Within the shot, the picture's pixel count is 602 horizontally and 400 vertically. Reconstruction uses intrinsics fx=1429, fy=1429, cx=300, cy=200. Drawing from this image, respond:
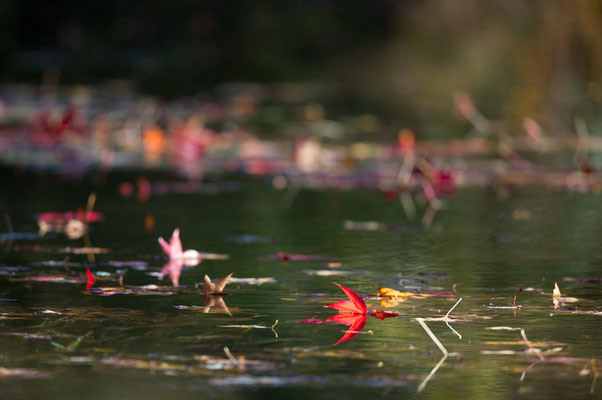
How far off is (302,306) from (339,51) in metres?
28.8

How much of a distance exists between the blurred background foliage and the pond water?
762 cm

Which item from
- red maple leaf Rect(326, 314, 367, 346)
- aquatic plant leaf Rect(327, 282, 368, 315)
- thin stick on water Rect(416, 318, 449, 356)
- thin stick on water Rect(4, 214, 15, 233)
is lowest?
thin stick on water Rect(416, 318, 449, 356)

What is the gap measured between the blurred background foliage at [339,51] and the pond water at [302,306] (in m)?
7.62

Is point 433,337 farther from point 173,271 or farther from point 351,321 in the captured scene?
point 173,271

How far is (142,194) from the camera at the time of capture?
32.8ft

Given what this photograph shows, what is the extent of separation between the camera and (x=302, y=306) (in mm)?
5367

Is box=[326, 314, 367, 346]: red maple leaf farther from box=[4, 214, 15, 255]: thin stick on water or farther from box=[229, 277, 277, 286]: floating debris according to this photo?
box=[4, 214, 15, 255]: thin stick on water

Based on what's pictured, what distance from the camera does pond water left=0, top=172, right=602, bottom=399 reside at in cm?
410

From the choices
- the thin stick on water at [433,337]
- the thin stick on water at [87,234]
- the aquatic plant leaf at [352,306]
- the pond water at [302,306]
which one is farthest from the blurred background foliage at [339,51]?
the thin stick on water at [433,337]

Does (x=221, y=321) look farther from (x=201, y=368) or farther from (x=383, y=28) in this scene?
(x=383, y=28)

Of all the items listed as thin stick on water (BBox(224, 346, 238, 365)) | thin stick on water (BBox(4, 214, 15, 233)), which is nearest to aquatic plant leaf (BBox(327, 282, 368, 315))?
thin stick on water (BBox(224, 346, 238, 365))

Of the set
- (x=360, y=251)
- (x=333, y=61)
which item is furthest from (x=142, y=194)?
(x=333, y=61)

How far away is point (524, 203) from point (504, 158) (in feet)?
10.6

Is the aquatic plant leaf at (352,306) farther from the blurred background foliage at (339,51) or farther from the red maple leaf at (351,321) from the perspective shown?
the blurred background foliage at (339,51)
